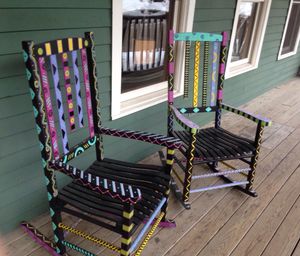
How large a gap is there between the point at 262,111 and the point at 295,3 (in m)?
1.91

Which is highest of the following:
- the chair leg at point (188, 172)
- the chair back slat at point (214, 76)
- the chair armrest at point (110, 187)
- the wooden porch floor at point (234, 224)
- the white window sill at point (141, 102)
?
the chair back slat at point (214, 76)

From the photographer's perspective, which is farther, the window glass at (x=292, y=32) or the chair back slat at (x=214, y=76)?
the window glass at (x=292, y=32)

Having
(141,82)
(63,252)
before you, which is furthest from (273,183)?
(63,252)

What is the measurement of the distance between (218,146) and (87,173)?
0.94 meters

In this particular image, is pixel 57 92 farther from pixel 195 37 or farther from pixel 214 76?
pixel 214 76

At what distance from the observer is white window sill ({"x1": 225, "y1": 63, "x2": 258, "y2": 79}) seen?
10.3ft

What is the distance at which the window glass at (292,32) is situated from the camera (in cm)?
449

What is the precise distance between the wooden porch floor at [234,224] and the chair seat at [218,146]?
14.7 inches

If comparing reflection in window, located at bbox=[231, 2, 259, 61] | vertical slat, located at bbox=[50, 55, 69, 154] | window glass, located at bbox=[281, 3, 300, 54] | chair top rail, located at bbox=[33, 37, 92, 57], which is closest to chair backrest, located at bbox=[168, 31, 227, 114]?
chair top rail, located at bbox=[33, 37, 92, 57]

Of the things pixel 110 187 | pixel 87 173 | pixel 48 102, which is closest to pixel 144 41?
pixel 48 102

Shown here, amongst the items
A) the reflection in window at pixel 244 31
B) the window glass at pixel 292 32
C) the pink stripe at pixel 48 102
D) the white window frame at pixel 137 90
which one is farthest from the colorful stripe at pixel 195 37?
the window glass at pixel 292 32

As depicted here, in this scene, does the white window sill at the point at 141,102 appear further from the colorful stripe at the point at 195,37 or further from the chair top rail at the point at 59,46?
the chair top rail at the point at 59,46

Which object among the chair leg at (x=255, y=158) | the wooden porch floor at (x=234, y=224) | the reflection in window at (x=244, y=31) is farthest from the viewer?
the reflection in window at (x=244, y=31)

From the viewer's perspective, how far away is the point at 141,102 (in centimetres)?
216
